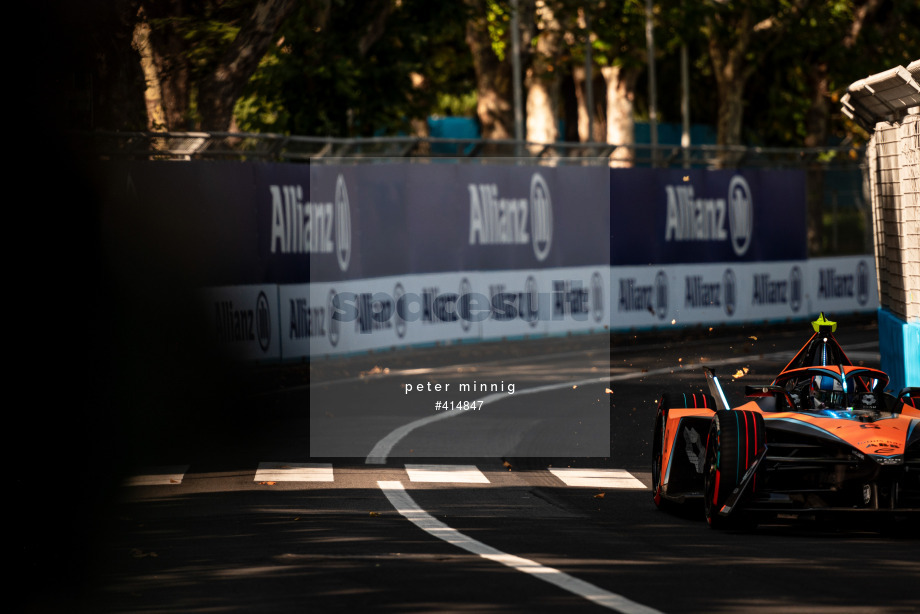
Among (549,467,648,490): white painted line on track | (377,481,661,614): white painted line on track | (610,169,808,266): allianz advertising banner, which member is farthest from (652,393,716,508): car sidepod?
(610,169,808,266): allianz advertising banner

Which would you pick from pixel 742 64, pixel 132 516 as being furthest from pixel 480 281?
pixel 742 64

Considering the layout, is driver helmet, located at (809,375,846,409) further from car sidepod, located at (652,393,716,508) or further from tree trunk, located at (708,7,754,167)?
tree trunk, located at (708,7,754,167)

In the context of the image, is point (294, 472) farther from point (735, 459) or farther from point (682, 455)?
point (735, 459)

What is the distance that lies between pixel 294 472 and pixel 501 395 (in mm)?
6376

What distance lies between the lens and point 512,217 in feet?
86.1

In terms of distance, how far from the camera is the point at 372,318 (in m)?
22.5

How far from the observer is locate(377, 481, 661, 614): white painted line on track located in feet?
23.6

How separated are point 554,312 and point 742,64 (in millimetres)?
20503

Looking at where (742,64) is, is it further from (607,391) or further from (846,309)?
(607,391)

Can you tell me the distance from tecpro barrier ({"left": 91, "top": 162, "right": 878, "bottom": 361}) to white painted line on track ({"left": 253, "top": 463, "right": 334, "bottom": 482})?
577cm

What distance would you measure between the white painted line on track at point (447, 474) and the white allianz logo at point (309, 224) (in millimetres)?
8053

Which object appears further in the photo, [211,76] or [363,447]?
[211,76]

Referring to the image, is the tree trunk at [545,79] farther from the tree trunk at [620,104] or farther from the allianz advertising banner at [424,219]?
the allianz advertising banner at [424,219]

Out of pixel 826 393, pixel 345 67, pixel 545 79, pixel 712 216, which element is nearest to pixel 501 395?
pixel 826 393
